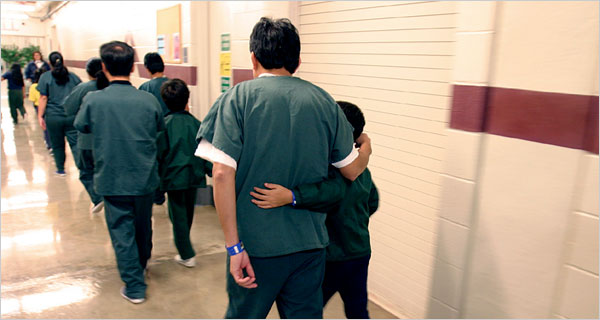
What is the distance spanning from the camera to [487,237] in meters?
1.98

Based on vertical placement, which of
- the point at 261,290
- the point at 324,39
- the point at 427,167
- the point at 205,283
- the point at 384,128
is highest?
the point at 324,39

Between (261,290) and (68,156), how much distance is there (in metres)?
6.55

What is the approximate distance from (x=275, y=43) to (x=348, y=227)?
795 mm

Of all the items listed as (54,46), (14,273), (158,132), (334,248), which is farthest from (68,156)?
(54,46)

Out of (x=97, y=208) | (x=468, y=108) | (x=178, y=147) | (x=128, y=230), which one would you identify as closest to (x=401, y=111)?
(x=468, y=108)

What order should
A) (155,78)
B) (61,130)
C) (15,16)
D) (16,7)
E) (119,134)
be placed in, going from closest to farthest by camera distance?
(119,134), (155,78), (61,130), (16,7), (15,16)

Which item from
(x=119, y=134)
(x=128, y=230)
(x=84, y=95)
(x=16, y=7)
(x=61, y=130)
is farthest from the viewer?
(x=16, y=7)

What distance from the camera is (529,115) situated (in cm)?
177

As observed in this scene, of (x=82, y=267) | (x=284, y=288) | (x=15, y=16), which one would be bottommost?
(x=82, y=267)

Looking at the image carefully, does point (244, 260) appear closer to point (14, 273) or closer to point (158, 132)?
point (158, 132)

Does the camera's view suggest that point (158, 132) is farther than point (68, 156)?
No

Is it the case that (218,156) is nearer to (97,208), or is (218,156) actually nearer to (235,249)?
(235,249)

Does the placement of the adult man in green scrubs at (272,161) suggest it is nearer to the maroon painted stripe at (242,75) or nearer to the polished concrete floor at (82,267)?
the polished concrete floor at (82,267)

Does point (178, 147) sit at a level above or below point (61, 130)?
above
